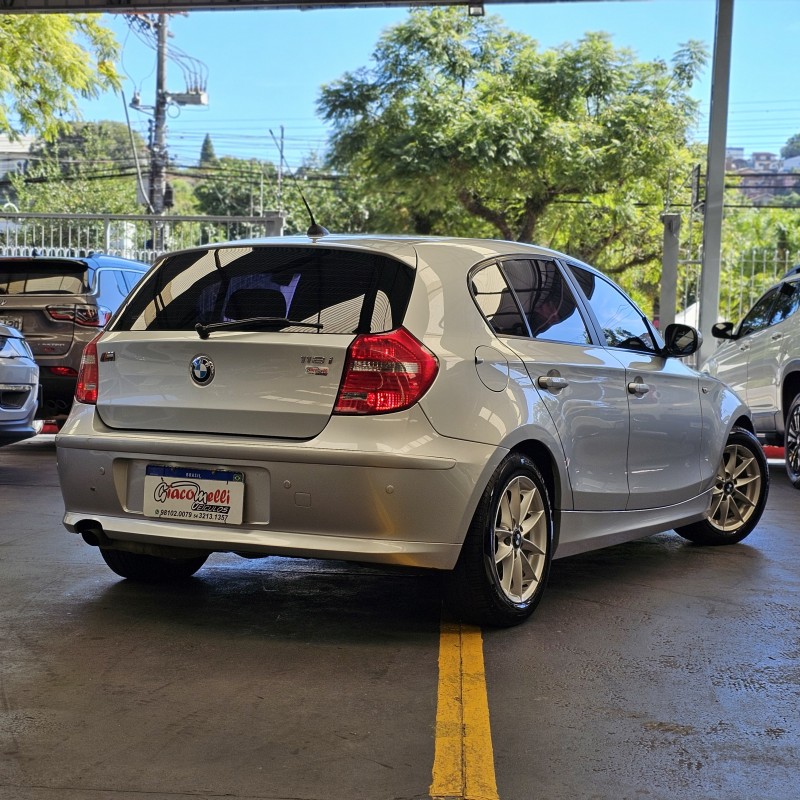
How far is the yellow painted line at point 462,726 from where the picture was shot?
3.14m

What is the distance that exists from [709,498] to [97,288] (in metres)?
6.89

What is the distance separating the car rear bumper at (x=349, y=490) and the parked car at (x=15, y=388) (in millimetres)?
4640

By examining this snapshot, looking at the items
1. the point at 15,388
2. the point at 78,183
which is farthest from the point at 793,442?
the point at 78,183

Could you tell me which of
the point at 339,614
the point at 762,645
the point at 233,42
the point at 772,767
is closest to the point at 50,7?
the point at 339,614

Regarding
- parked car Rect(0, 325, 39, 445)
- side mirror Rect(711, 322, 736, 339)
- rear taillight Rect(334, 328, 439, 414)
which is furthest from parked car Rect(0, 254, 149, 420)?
rear taillight Rect(334, 328, 439, 414)

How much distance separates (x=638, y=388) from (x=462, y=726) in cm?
262

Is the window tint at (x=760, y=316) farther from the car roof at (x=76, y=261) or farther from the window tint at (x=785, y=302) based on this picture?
the car roof at (x=76, y=261)

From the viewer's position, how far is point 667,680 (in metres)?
4.15

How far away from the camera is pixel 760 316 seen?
1144 centimetres

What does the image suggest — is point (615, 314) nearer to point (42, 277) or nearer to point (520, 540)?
point (520, 540)

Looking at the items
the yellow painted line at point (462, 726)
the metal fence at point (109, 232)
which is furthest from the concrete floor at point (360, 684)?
the metal fence at point (109, 232)

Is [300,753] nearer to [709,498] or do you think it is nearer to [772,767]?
[772,767]

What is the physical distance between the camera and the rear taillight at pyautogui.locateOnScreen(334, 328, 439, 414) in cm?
442

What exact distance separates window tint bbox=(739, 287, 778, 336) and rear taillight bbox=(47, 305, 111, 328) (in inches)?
241
